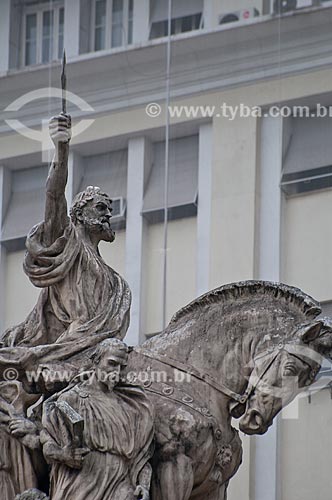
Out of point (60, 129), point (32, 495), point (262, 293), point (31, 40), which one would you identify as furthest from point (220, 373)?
point (31, 40)

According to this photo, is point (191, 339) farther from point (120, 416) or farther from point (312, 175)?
point (312, 175)

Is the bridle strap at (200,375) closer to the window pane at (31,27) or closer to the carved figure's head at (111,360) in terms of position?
the carved figure's head at (111,360)

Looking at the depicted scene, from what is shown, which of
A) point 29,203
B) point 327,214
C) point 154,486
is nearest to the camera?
point 154,486

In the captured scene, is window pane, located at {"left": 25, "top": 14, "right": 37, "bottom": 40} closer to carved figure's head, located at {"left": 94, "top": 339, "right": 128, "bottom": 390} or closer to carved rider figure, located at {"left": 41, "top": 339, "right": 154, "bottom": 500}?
carved figure's head, located at {"left": 94, "top": 339, "right": 128, "bottom": 390}

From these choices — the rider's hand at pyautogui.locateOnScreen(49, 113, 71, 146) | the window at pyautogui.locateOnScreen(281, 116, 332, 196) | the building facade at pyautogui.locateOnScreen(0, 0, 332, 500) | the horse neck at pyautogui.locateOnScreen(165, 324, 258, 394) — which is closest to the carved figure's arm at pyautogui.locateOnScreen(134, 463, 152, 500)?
the horse neck at pyautogui.locateOnScreen(165, 324, 258, 394)

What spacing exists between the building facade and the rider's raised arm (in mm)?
7476

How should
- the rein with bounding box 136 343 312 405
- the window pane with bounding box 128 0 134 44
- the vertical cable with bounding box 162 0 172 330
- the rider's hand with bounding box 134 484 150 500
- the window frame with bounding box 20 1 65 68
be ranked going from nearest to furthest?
the rider's hand with bounding box 134 484 150 500, the rein with bounding box 136 343 312 405, the vertical cable with bounding box 162 0 172 330, the window pane with bounding box 128 0 134 44, the window frame with bounding box 20 1 65 68

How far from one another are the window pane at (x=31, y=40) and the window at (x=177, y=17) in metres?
1.41

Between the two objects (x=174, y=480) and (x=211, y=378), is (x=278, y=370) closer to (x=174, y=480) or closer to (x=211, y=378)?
(x=211, y=378)

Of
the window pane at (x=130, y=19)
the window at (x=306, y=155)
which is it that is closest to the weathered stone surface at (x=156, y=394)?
the window at (x=306, y=155)

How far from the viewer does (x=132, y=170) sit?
26.4 meters

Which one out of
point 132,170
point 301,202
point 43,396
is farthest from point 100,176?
point 43,396

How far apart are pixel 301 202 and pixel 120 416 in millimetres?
9612

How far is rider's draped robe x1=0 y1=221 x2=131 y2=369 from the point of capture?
1675cm
